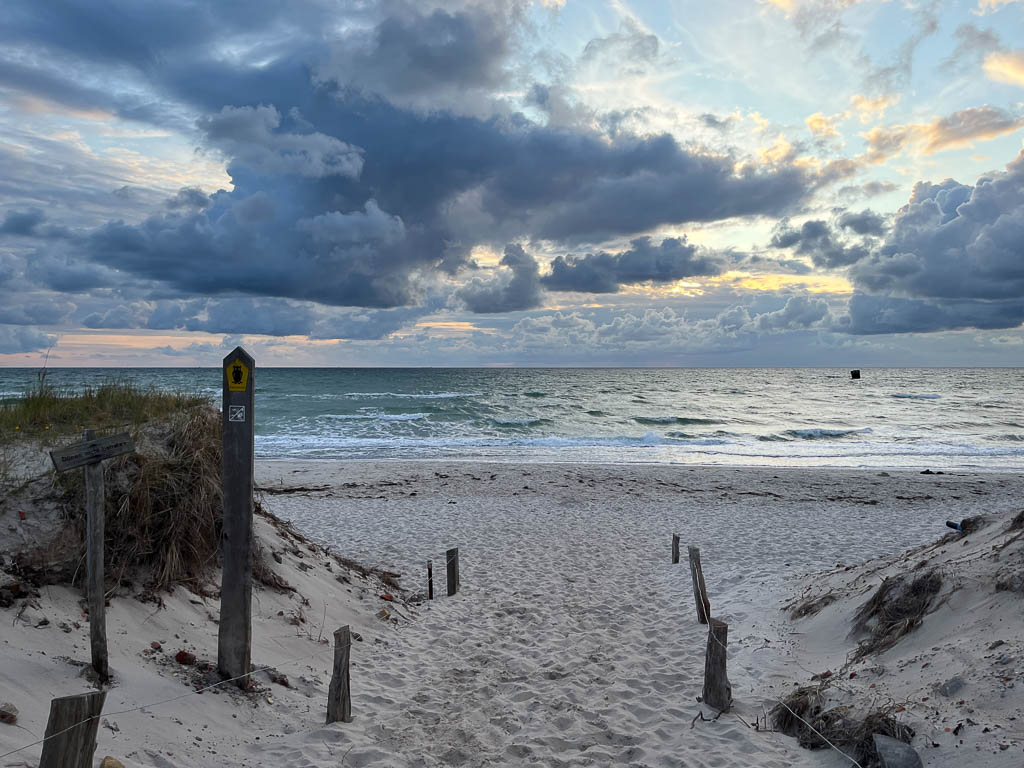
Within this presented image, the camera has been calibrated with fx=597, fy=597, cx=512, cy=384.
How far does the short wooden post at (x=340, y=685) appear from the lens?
17.0 ft

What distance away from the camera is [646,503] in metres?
18.2

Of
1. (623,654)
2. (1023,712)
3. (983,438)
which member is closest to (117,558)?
(623,654)

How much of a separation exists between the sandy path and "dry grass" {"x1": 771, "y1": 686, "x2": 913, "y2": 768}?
184 mm

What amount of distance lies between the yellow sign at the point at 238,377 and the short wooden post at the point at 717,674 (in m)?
4.72

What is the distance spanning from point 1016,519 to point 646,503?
39.0 ft

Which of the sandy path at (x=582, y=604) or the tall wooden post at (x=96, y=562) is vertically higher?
the tall wooden post at (x=96, y=562)

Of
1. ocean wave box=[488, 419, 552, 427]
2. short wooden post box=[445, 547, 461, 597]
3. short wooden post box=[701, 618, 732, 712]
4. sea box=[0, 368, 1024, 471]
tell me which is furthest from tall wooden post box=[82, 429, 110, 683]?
ocean wave box=[488, 419, 552, 427]

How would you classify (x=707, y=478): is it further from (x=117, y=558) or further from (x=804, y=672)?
(x=117, y=558)

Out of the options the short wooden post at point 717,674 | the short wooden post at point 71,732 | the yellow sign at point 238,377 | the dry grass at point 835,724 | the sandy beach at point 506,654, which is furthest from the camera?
the short wooden post at point 717,674

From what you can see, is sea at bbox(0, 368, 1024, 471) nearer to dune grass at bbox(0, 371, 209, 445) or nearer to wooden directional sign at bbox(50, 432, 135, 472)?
dune grass at bbox(0, 371, 209, 445)

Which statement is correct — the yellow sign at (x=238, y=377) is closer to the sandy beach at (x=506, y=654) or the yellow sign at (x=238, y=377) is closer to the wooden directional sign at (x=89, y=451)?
the wooden directional sign at (x=89, y=451)

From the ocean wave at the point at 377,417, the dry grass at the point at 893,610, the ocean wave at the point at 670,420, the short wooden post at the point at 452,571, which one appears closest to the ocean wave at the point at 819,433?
the ocean wave at the point at 670,420

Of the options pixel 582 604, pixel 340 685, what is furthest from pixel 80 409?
pixel 582 604

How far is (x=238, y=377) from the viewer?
203 inches
